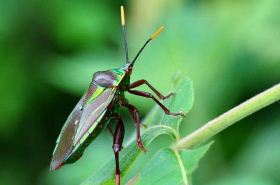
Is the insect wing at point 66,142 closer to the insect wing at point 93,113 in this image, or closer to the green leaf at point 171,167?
the insect wing at point 93,113

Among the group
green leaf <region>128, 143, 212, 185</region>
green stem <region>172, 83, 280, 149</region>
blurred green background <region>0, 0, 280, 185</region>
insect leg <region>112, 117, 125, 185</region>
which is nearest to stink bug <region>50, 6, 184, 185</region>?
insect leg <region>112, 117, 125, 185</region>

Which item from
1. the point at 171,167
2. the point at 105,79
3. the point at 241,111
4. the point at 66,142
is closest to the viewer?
the point at 241,111

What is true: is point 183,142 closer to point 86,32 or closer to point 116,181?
point 116,181

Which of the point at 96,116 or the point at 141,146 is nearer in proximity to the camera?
the point at 141,146

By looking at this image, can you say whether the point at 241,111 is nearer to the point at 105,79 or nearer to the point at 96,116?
the point at 96,116

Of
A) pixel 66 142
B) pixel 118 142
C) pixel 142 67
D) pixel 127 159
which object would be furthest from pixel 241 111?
pixel 142 67

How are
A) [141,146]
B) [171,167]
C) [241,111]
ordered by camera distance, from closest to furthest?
[241,111] → [171,167] → [141,146]
